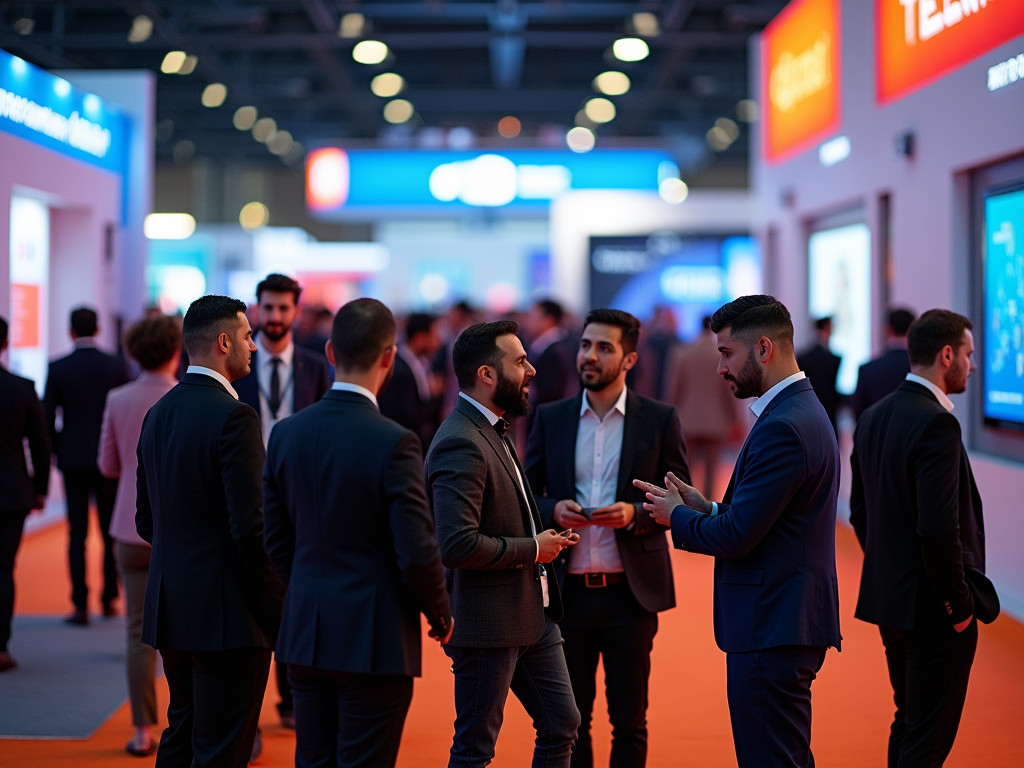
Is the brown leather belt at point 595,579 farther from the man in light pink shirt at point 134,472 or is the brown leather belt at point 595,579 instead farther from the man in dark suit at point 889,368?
the man in dark suit at point 889,368

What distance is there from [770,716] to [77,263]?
863 cm

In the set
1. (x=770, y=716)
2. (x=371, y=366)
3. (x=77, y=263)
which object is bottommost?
(x=770, y=716)

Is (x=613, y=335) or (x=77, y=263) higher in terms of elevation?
(x=77, y=263)

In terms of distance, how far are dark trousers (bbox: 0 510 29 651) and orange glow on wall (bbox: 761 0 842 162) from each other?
271 inches

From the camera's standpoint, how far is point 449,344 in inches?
436

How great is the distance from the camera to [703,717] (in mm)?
4633

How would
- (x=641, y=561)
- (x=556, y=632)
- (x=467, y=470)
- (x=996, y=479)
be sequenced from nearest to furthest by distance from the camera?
(x=467, y=470) → (x=556, y=632) → (x=641, y=561) → (x=996, y=479)

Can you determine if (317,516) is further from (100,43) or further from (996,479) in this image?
(100,43)

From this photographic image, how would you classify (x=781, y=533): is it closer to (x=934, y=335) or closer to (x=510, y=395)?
(x=510, y=395)

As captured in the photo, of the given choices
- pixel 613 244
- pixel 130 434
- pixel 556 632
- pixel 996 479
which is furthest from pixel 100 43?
pixel 556 632

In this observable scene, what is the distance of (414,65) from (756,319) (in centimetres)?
1755

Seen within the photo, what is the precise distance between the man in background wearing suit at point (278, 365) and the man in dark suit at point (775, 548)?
223 cm

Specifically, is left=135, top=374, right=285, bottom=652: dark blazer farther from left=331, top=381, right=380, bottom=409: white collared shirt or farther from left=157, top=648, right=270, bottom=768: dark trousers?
left=331, top=381, right=380, bottom=409: white collared shirt

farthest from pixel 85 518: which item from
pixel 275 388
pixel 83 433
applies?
pixel 275 388
